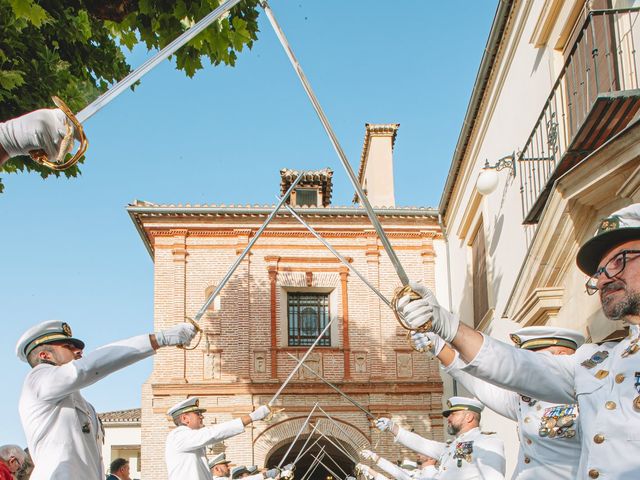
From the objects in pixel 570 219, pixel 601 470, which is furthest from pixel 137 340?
pixel 570 219

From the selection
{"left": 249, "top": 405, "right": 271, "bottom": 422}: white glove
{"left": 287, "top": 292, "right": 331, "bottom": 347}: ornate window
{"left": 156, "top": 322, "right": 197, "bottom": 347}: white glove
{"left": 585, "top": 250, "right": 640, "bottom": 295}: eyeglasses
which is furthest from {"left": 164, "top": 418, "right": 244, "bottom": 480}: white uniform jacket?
{"left": 287, "top": 292, "right": 331, "bottom": 347}: ornate window

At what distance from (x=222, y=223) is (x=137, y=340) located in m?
17.3

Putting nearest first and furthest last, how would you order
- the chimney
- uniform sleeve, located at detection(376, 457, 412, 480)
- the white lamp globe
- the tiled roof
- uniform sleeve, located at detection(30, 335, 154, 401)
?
1. uniform sleeve, located at detection(30, 335, 154, 401)
2. uniform sleeve, located at detection(376, 457, 412, 480)
3. the white lamp globe
4. the chimney
5. the tiled roof

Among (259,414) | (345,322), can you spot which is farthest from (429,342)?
(345,322)

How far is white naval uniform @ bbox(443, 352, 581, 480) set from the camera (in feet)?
16.8

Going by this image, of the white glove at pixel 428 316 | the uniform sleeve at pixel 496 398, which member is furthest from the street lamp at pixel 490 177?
the white glove at pixel 428 316

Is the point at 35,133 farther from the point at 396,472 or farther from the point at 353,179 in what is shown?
the point at 396,472

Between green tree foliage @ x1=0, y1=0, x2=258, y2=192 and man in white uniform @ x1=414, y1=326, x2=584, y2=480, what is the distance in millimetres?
4284

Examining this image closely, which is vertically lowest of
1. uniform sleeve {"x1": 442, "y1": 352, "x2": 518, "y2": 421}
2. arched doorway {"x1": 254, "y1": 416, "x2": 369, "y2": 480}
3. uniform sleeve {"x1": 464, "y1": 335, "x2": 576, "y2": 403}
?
uniform sleeve {"x1": 464, "y1": 335, "x2": 576, "y2": 403}

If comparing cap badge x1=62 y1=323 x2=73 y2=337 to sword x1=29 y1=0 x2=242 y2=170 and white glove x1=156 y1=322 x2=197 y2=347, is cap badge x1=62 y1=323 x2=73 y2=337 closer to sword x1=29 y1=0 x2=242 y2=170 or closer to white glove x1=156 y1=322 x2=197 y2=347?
white glove x1=156 y1=322 x2=197 y2=347

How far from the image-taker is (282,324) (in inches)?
878

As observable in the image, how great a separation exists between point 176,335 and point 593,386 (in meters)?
2.94

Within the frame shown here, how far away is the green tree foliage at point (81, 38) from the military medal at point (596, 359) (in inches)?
214

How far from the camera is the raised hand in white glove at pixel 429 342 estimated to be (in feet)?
14.4
